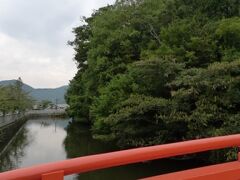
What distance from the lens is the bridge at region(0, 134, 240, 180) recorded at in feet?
6.41

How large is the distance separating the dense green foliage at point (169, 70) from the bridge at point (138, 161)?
8.69 m

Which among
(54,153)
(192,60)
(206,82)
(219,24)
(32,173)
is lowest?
(54,153)

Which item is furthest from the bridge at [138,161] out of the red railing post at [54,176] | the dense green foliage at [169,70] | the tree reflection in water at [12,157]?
the tree reflection in water at [12,157]

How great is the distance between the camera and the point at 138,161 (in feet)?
7.68

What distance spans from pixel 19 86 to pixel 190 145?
201 feet

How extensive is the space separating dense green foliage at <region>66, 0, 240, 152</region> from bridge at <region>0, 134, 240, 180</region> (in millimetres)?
8686

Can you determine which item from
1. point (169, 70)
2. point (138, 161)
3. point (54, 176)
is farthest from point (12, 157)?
point (54, 176)

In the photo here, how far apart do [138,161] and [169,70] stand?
1145 centimetres

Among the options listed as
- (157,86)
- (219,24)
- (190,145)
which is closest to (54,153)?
(157,86)

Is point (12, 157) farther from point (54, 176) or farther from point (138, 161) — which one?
point (54, 176)

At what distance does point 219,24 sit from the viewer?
15477mm

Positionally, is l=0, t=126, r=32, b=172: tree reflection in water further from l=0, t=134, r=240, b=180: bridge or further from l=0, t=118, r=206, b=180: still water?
l=0, t=134, r=240, b=180: bridge

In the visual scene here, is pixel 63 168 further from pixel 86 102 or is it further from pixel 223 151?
pixel 86 102

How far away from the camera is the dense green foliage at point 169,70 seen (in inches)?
478
